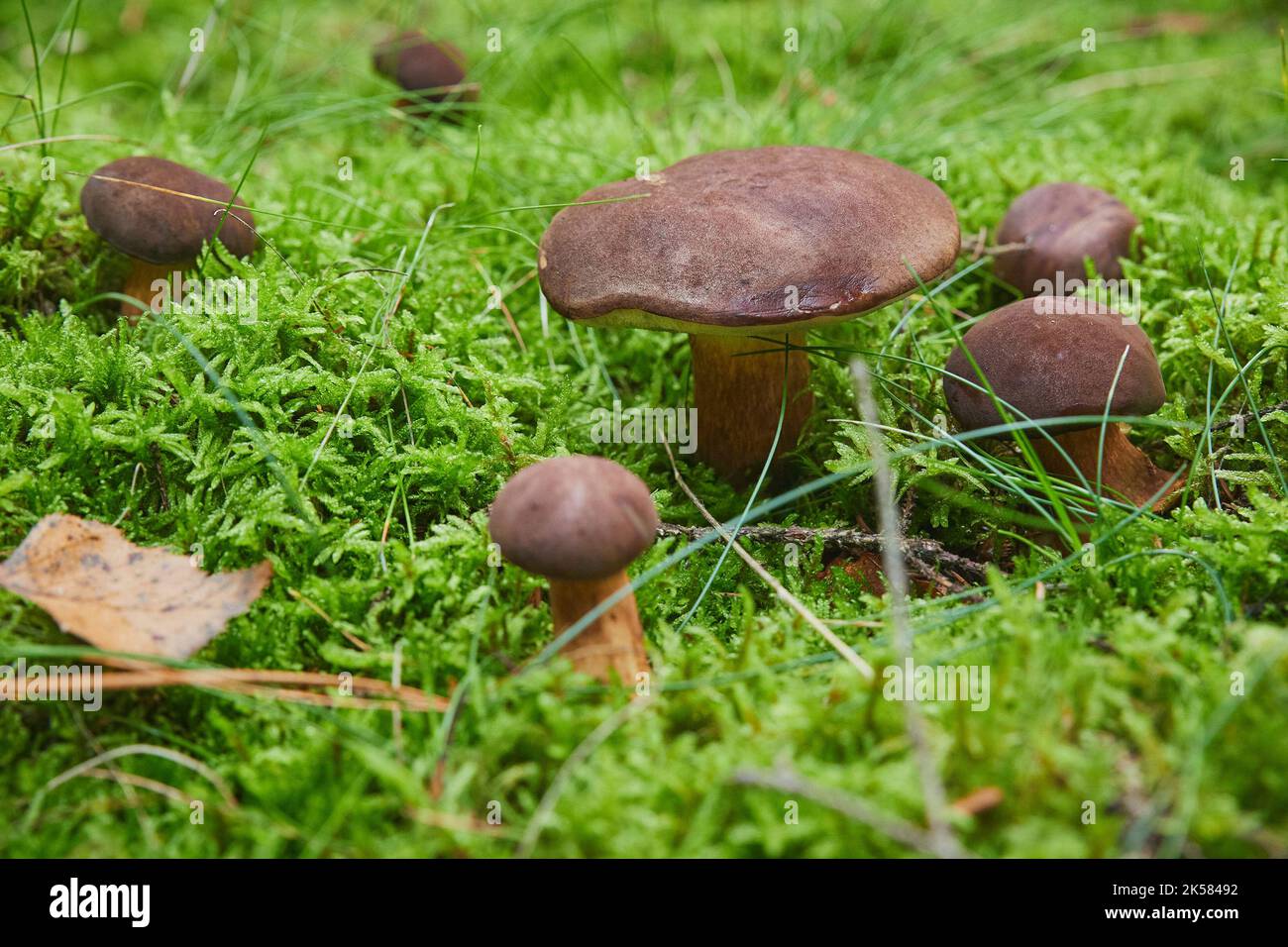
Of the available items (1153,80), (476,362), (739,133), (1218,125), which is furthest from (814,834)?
(1153,80)

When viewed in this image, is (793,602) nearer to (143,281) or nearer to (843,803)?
(843,803)

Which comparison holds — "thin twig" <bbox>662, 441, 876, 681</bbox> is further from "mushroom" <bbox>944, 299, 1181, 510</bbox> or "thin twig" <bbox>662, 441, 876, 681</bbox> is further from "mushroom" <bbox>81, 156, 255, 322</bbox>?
"mushroom" <bbox>81, 156, 255, 322</bbox>

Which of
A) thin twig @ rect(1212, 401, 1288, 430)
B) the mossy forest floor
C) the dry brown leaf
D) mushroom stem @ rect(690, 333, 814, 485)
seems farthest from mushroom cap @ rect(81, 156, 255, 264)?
thin twig @ rect(1212, 401, 1288, 430)

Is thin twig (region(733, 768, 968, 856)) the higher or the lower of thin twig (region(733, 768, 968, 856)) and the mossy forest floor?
the lower

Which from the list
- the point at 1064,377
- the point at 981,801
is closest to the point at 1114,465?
the point at 1064,377

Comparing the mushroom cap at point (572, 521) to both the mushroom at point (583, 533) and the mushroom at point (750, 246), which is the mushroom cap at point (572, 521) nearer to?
→ the mushroom at point (583, 533)

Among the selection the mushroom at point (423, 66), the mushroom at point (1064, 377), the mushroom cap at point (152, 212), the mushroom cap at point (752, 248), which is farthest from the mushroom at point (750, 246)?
the mushroom at point (423, 66)
